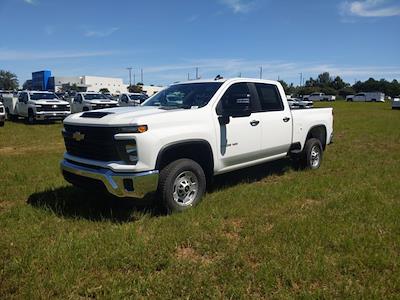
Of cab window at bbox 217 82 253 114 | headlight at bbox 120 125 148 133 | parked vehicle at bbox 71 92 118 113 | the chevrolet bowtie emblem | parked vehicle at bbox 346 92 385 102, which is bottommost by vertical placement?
the chevrolet bowtie emblem

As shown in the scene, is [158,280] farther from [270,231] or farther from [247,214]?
[247,214]

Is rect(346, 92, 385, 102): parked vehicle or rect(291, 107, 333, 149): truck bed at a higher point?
rect(346, 92, 385, 102): parked vehicle

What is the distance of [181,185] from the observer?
5.40 metres

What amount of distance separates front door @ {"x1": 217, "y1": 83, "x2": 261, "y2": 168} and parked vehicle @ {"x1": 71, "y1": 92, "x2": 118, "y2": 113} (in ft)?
59.5

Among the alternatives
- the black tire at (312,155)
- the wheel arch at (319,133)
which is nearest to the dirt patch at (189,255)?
the black tire at (312,155)

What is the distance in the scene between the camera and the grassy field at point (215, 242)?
3500mm

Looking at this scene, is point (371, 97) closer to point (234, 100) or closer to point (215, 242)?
point (234, 100)

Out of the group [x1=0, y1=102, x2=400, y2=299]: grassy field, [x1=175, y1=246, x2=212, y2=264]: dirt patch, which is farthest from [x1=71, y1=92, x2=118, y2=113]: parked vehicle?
[x1=175, y1=246, x2=212, y2=264]: dirt patch

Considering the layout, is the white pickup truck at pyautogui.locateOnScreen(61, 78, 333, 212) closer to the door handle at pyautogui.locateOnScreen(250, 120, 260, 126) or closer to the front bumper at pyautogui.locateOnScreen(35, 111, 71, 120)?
the door handle at pyautogui.locateOnScreen(250, 120, 260, 126)

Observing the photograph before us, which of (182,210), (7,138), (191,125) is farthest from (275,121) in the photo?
(7,138)

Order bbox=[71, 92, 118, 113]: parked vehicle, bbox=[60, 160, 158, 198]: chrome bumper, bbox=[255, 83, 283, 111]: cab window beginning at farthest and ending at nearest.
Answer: bbox=[71, 92, 118, 113]: parked vehicle
bbox=[255, 83, 283, 111]: cab window
bbox=[60, 160, 158, 198]: chrome bumper

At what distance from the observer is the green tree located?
140 metres

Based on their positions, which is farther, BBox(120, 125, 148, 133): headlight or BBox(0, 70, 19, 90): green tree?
BBox(0, 70, 19, 90): green tree

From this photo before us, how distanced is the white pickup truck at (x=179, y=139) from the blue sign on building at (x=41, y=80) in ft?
403
